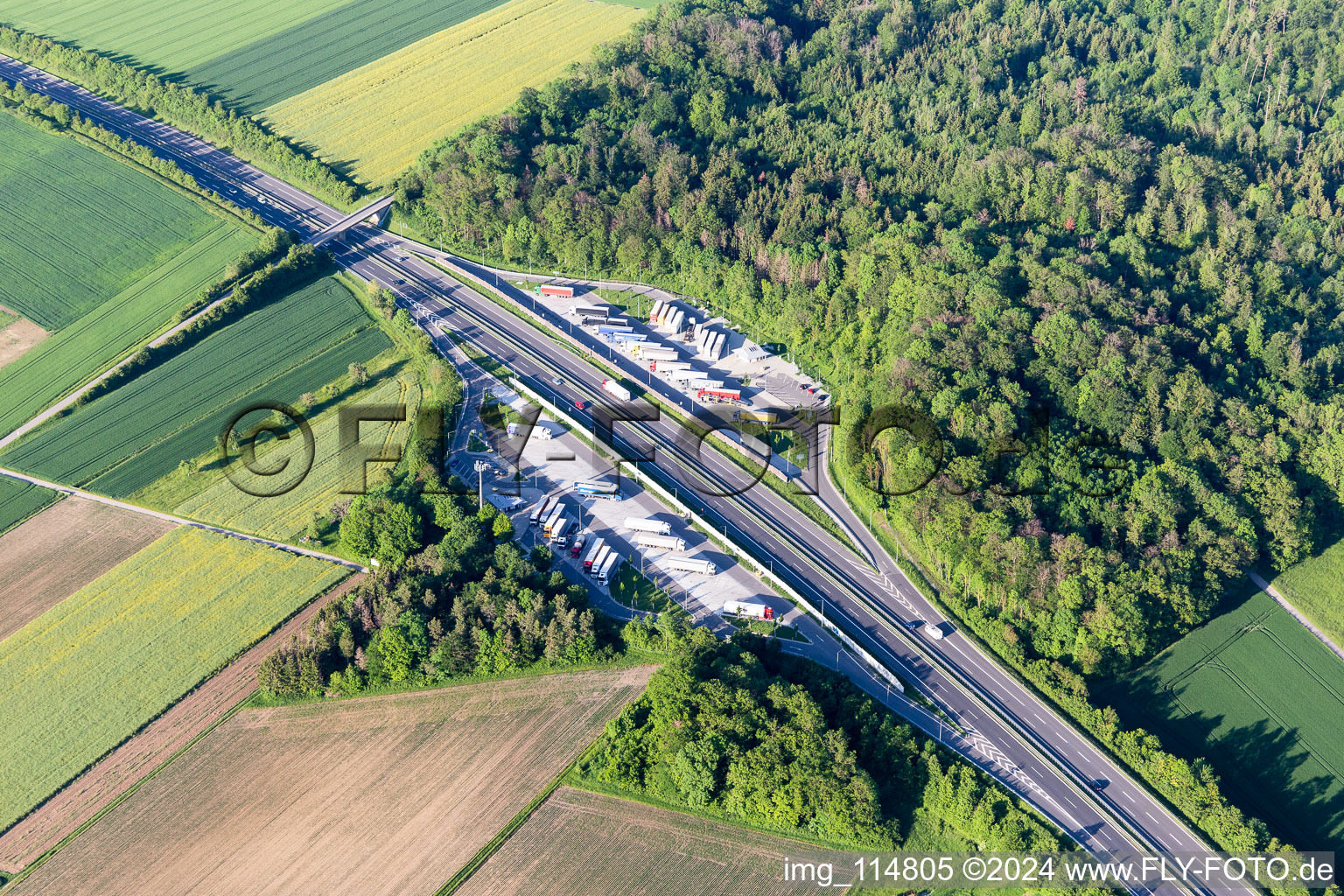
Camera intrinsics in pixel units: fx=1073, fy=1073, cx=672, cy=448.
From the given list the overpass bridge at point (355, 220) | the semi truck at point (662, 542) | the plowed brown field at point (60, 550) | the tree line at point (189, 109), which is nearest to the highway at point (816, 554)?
the overpass bridge at point (355, 220)

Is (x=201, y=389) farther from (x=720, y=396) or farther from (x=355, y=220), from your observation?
(x=720, y=396)

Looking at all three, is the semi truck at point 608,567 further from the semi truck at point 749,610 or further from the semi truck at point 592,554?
the semi truck at point 749,610

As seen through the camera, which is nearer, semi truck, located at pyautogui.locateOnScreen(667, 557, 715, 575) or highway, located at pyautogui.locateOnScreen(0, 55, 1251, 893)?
highway, located at pyautogui.locateOnScreen(0, 55, 1251, 893)

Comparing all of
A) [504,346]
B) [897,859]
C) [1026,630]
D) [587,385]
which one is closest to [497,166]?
[504,346]

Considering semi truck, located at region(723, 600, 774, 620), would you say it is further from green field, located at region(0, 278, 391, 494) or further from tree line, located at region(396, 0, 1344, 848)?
green field, located at region(0, 278, 391, 494)

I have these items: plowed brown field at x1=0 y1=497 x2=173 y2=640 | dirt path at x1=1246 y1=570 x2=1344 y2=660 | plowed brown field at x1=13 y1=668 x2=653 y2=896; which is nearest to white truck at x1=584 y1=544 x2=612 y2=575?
plowed brown field at x1=13 y1=668 x2=653 y2=896

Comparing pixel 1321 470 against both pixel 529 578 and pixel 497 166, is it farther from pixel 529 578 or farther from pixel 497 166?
pixel 497 166

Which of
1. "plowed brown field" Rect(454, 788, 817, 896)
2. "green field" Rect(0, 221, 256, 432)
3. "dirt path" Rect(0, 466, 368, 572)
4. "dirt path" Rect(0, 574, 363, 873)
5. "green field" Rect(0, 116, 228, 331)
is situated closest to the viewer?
"plowed brown field" Rect(454, 788, 817, 896)
